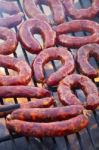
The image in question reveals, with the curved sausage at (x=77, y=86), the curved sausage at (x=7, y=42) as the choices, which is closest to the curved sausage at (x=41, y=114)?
the curved sausage at (x=77, y=86)

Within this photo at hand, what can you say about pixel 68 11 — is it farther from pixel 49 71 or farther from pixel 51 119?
pixel 51 119

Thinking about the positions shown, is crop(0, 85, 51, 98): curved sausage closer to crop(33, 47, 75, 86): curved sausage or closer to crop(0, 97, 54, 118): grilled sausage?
crop(0, 97, 54, 118): grilled sausage

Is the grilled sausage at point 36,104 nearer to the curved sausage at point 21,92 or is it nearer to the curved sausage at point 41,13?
the curved sausage at point 21,92

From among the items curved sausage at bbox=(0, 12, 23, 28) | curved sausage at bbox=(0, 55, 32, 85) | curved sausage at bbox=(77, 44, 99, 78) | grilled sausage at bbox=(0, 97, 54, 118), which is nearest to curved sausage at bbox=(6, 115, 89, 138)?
grilled sausage at bbox=(0, 97, 54, 118)

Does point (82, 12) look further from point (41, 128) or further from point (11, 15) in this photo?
point (41, 128)

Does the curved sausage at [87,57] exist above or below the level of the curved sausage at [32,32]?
below
